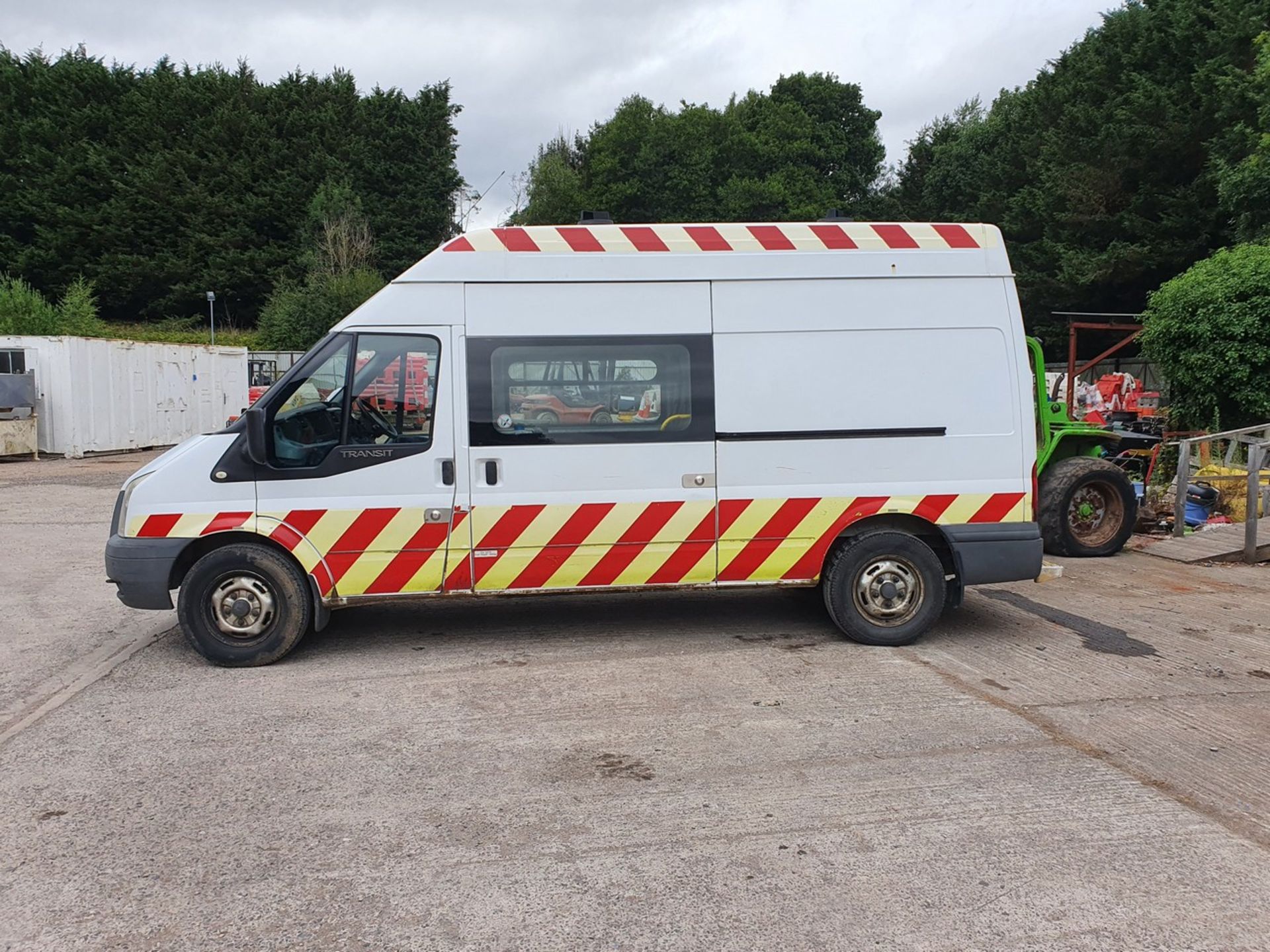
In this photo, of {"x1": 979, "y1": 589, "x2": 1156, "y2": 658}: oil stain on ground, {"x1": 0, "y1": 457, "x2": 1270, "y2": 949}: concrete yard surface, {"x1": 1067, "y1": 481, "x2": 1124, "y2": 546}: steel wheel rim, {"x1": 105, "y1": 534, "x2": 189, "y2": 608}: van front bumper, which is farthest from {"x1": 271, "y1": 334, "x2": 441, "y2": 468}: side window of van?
{"x1": 1067, "y1": 481, "x2": 1124, "y2": 546}: steel wheel rim

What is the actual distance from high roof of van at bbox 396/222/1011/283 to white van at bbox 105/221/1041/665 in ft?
0.05

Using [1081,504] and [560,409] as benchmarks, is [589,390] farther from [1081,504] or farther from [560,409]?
[1081,504]

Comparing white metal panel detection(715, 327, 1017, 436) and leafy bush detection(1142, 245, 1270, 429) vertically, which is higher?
leafy bush detection(1142, 245, 1270, 429)

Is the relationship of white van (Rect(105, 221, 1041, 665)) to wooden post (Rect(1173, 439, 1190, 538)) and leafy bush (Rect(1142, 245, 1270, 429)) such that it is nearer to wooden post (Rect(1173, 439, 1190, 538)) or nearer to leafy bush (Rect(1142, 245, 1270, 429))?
wooden post (Rect(1173, 439, 1190, 538))

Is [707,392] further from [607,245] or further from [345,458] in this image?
[345,458]

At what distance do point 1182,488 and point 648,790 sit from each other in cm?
852

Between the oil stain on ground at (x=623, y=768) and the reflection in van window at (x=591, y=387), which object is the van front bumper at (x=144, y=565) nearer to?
the reflection in van window at (x=591, y=387)

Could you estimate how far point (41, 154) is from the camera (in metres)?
51.4

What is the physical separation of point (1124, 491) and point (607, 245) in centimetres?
654

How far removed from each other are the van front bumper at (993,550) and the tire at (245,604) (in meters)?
4.18

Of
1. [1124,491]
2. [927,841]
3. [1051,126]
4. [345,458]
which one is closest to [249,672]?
Result: [345,458]

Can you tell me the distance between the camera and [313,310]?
A: 42.9 m

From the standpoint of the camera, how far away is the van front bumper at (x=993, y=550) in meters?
6.19

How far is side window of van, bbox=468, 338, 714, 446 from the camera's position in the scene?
584 cm
